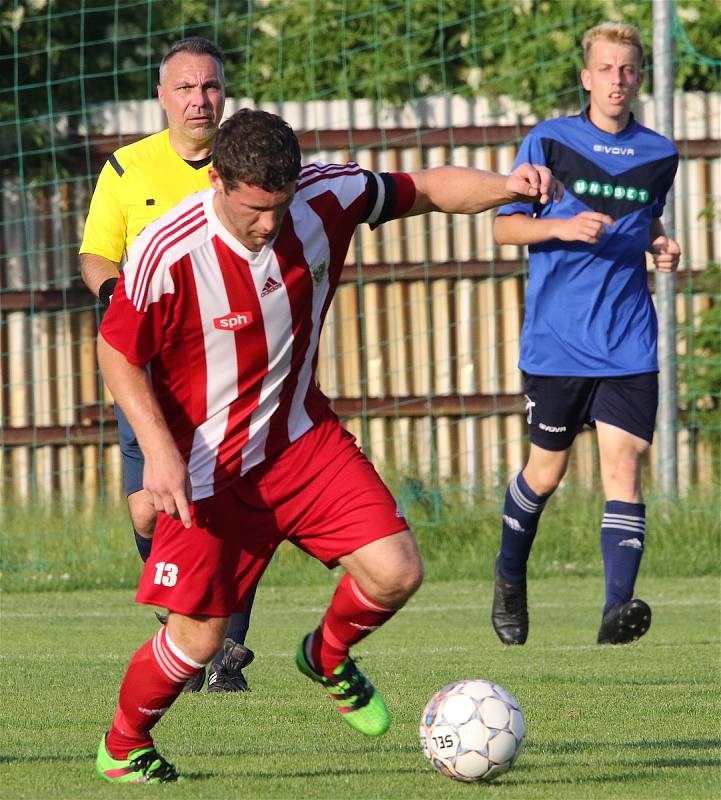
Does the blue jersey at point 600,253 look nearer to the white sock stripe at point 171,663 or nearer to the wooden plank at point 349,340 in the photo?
the white sock stripe at point 171,663

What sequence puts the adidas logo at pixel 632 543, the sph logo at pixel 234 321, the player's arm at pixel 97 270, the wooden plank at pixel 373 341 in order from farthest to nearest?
the wooden plank at pixel 373 341, the adidas logo at pixel 632 543, the player's arm at pixel 97 270, the sph logo at pixel 234 321

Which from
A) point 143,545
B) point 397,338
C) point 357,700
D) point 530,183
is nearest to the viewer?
point 530,183

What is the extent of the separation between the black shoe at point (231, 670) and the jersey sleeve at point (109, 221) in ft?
5.02

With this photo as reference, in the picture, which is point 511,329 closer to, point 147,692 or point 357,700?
point 357,700

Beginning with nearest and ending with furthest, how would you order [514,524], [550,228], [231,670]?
[550,228], [231,670], [514,524]

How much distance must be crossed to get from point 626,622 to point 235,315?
8.43 ft

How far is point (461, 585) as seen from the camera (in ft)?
35.4

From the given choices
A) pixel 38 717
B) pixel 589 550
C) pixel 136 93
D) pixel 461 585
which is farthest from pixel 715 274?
pixel 38 717

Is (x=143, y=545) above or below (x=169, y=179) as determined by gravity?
below

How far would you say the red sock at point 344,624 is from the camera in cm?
500

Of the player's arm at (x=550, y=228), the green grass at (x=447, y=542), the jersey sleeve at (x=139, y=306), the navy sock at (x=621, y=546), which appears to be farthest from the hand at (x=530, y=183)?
the green grass at (x=447, y=542)

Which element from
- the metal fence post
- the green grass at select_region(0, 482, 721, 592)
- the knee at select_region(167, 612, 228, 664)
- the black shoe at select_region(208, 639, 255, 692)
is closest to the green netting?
the green grass at select_region(0, 482, 721, 592)

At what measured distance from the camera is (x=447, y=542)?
38.3 feet

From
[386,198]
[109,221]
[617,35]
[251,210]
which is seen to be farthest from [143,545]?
[617,35]
